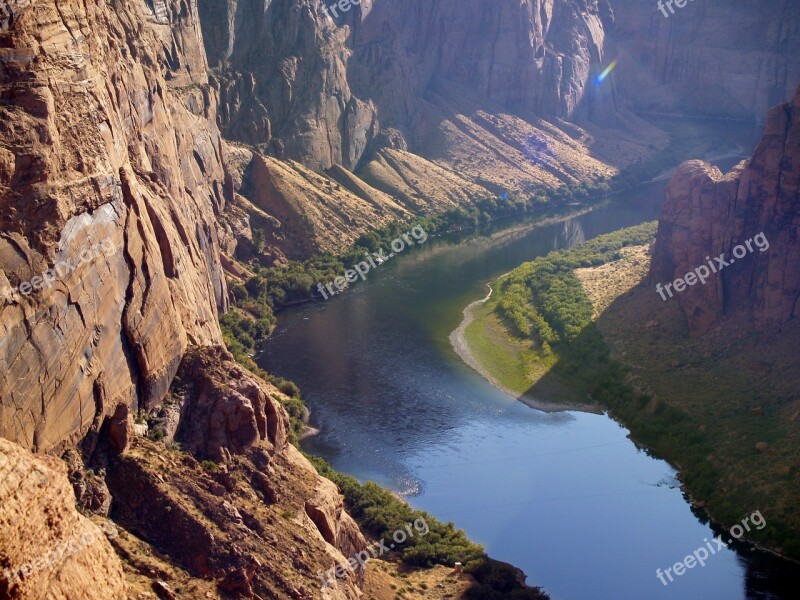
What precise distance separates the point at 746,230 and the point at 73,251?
181 ft

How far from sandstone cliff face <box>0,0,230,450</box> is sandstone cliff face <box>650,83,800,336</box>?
4205cm

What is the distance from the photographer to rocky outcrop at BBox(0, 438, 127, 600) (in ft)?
96.1

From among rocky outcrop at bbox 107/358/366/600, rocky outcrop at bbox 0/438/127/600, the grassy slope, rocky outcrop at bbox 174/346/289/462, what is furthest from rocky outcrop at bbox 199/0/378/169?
rocky outcrop at bbox 0/438/127/600

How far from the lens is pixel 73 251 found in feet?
135

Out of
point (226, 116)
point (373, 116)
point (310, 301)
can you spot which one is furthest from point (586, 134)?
point (310, 301)

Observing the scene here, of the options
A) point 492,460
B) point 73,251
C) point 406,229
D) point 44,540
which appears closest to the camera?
point 44,540

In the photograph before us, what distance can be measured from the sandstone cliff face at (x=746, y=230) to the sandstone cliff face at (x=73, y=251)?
42047mm

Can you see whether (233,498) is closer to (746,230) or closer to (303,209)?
(746,230)

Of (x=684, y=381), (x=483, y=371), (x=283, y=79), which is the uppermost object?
(x=283, y=79)

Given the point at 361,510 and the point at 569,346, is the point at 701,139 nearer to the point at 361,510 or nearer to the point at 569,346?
the point at 569,346

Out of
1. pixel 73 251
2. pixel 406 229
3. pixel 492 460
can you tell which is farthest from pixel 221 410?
pixel 406 229

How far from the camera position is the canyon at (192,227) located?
1535 inches

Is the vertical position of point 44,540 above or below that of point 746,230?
below

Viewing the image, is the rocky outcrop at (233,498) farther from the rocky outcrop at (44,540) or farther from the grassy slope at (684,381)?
the grassy slope at (684,381)
